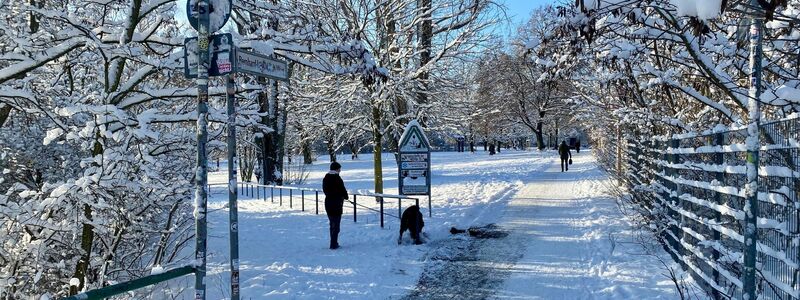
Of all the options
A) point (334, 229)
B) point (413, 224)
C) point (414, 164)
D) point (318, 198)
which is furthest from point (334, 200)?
point (318, 198)

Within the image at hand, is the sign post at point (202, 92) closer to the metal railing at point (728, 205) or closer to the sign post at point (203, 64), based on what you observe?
the sign post at point (203, 64)

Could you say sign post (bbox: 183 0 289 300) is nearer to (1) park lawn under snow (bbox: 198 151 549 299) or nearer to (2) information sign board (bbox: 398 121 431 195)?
(1) park lawn under snow (bbox: 198 151 549 299)

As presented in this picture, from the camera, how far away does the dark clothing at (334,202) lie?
9664 mm

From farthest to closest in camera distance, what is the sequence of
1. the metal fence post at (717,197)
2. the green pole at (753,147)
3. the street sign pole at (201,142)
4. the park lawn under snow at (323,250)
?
the park lawn under snow at (323,250) → the metal fence post at (717,197) → the street sign pole at (201,142) → the green pole at (753,147)

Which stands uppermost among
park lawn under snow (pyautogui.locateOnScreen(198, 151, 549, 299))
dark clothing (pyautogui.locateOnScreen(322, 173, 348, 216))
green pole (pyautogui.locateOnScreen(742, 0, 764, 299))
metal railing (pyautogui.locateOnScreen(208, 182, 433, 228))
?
green pole (pyautogui.locateOnScreen(742, 0, 764, 299))

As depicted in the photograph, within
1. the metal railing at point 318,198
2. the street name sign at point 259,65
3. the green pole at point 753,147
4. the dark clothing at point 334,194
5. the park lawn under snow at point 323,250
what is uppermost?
the street name sign at point 259,65

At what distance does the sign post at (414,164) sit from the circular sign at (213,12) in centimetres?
891

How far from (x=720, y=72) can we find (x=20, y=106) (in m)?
5.95

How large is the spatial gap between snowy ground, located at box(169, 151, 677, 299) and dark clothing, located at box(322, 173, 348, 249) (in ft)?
0.96

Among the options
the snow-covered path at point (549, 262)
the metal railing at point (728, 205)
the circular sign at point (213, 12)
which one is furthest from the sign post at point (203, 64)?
the metal railing at point (728, 205)

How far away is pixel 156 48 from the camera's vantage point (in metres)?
5.68

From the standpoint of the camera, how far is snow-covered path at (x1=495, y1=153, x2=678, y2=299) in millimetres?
6523

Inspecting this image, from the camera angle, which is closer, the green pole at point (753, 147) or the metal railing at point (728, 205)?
the green pole at point (753, 147)

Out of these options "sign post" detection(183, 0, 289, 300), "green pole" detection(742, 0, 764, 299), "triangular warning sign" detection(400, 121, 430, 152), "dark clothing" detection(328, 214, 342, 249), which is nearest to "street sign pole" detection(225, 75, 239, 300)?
"sign post" detection(183, 0, 289, 300)
